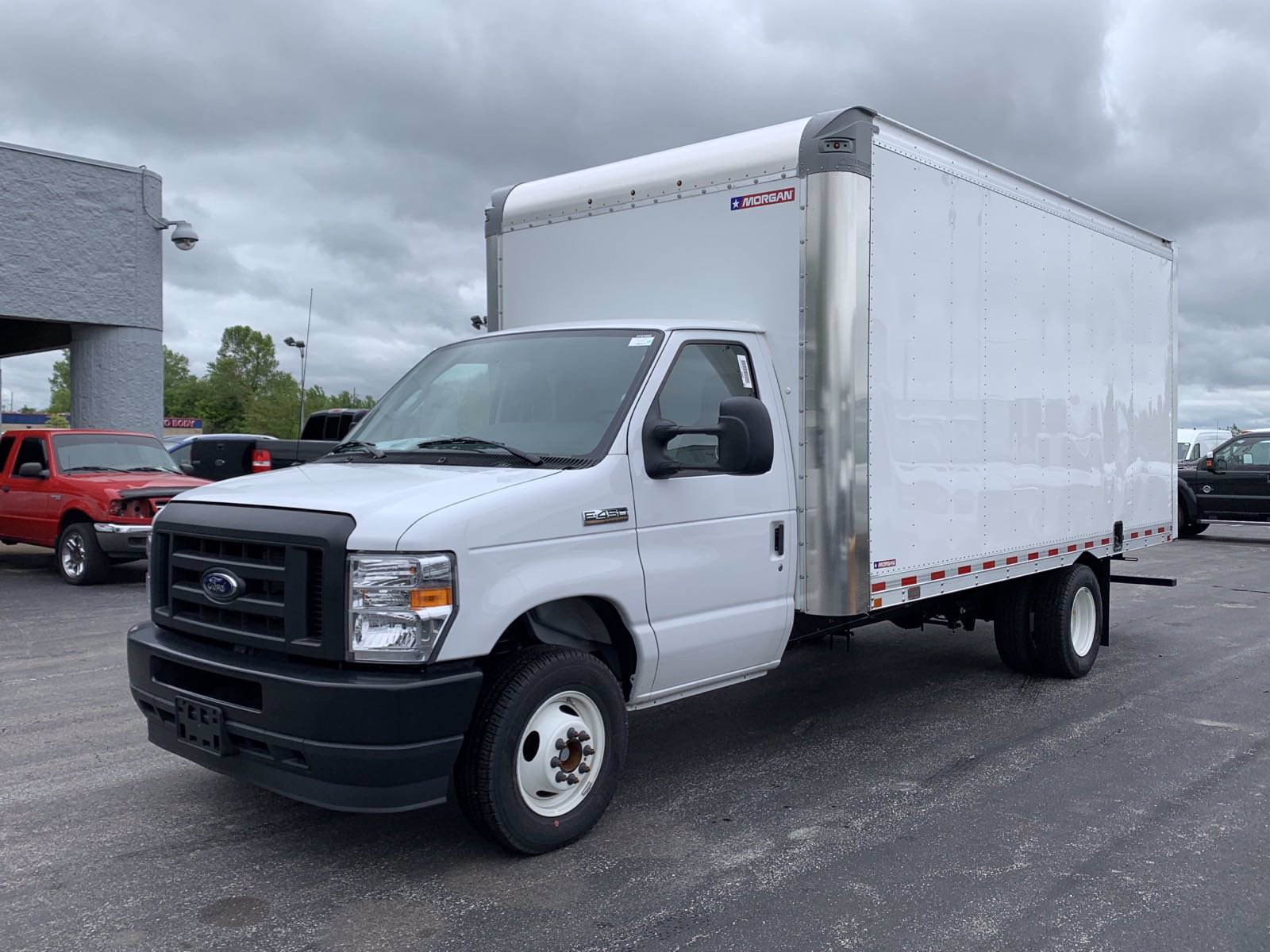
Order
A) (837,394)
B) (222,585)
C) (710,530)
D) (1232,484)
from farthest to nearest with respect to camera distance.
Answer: (1232,484)
(837,394)
(710,530)
(222,585)

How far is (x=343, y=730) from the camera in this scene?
3.88 meters

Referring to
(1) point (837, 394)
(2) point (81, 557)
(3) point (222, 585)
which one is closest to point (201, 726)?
(3) point (222, 585)

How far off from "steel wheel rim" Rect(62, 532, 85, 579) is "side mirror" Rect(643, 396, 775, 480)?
1014 cm

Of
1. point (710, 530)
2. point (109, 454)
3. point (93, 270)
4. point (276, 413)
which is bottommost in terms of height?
point (710, 530)

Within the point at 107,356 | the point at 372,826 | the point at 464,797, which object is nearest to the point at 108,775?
the point at 372,826

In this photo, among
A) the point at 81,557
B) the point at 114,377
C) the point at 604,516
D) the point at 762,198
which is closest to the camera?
the point at 604,516

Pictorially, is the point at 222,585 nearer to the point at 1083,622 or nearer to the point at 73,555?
the point at 1083,622

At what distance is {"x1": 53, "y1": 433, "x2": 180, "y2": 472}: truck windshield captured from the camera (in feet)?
44.2

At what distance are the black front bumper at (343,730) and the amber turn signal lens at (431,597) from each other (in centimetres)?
26

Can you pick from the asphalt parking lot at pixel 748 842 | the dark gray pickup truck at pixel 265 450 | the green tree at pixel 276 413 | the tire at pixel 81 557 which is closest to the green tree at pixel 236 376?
the green tree at pixel 276 413

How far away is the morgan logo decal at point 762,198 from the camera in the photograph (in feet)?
17.9

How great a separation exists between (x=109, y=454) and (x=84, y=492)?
1150 mm

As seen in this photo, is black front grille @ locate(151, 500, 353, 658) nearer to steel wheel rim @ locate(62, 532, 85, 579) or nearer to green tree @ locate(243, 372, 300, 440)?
steel wheel rim @ locate(62, 532, 85, 579)

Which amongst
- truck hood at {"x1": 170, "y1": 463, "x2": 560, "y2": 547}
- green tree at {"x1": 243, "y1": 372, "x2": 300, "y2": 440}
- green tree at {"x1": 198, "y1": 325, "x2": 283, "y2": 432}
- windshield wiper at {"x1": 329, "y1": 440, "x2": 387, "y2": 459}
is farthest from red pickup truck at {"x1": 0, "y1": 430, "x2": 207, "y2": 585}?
green tree at {"x1": 198, "y1": 325, "x2": 283, "y2": 432}
